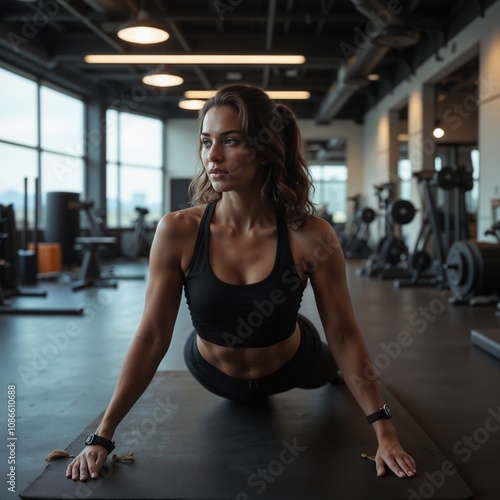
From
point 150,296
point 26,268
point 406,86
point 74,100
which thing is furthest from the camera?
point 74,100

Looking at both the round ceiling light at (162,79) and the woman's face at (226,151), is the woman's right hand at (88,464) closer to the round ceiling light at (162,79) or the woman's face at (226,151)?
the woman's face at (226,151)

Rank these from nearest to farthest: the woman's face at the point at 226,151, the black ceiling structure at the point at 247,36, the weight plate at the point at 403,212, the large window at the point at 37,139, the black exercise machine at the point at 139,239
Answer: the woman's face at the point at 226,151 → the black ceiling structure at the point at 247,36 → the weight plate at the point at 403,212 → the large window at the point at 37,139 → the black exercise machine at the point at 139,239

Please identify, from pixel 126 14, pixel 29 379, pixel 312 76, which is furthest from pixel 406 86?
pixel 29 379

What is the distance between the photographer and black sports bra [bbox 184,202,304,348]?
1352 millimetres

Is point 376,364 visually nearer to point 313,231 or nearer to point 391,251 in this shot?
point 313,231

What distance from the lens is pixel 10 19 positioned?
20.7 ft

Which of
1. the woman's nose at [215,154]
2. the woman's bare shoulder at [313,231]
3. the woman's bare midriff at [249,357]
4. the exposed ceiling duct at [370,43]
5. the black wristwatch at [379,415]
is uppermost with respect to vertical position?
the exposed ceiling duct at [370,43]

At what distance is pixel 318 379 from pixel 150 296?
0.64m

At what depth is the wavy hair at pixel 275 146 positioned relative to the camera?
132cm

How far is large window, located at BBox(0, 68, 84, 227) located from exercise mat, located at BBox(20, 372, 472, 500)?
17.7 feet

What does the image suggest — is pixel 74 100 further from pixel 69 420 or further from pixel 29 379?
pixel 69 420

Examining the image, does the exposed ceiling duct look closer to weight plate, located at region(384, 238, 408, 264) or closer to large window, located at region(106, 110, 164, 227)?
weight plate, located at region(384, 238, 408, 264)

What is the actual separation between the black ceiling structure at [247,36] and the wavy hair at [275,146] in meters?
3.96

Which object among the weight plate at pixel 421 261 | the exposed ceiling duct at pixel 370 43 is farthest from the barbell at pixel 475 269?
the exposed ceiling duct at pixel 370 43
